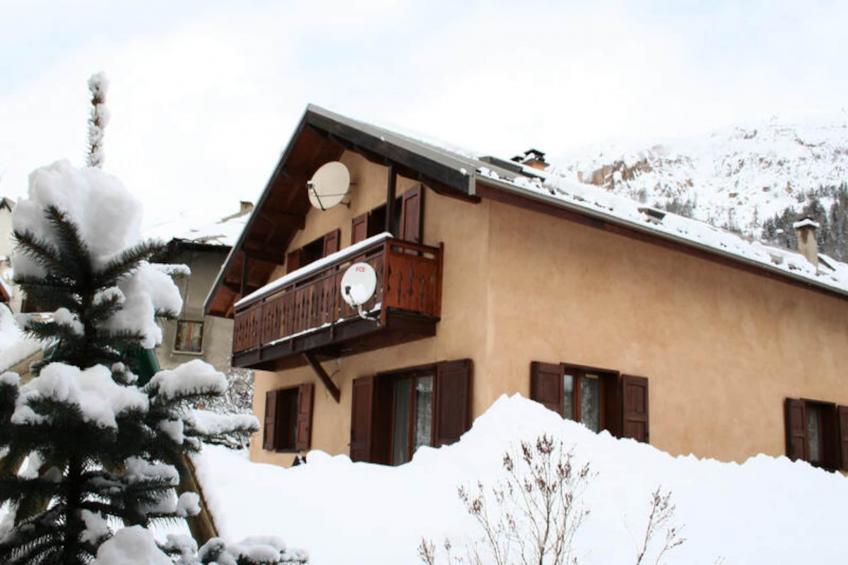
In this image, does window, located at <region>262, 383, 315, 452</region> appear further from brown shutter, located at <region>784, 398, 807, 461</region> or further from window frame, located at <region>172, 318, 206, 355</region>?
window frame, located at <region>172, 318, 206, 355</region>

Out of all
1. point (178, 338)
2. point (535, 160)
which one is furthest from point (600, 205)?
Result: point (178, 338)

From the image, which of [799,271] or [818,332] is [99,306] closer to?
[799,271]

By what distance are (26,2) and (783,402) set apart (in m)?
13.0

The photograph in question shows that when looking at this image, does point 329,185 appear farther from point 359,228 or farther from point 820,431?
point 820,431

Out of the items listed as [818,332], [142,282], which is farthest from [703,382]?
[142,282]

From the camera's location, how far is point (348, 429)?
1362 centimetres

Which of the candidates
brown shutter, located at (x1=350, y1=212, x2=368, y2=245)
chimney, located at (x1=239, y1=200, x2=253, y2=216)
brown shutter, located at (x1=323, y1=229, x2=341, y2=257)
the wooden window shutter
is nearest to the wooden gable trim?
brown shutter, located at (x1=350, y1=212, x2=368, y2=245)

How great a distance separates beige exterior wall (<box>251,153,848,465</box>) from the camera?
10820mm

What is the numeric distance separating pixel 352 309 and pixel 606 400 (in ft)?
12.4

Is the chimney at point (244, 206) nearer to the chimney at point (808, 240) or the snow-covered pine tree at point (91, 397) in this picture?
the chimney at point (808, 240)

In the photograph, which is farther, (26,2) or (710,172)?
(710,172)

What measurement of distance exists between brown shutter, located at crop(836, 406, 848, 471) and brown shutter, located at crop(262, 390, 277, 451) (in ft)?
34.2

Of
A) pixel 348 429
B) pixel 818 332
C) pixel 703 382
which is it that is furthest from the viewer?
pixel 818 332

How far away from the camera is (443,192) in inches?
441
